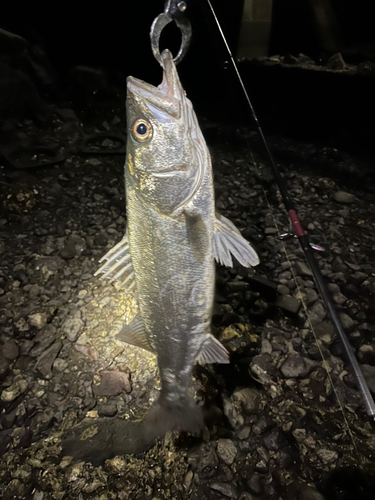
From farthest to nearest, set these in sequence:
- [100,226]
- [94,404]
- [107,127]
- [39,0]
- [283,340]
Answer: [107,127] < [39,0] < [100,226] < [283,340] < [94,404]

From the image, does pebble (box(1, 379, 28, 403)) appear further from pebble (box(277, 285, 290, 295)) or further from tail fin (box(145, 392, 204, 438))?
pebble (box(277, 285, 290, 295))

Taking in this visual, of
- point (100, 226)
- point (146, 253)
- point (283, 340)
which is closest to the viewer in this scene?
point (146, 253)

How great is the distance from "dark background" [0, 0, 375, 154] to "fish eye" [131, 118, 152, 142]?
3.07 meters

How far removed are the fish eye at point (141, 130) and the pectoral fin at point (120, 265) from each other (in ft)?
1.51

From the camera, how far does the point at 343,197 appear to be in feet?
12.1

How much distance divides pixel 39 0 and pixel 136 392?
535cm

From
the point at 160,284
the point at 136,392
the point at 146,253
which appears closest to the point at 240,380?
the point at 136,392

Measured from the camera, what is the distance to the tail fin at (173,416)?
168 cm

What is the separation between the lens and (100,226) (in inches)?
135

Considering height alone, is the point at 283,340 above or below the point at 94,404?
above

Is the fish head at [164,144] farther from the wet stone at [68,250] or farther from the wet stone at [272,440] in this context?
the wet stone at [68,250]

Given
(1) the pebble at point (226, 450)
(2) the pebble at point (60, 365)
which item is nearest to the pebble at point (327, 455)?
(1) the pebble at point (226, 450)

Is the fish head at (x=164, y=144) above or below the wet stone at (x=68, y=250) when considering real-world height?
above

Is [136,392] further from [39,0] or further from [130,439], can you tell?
[39,0]
